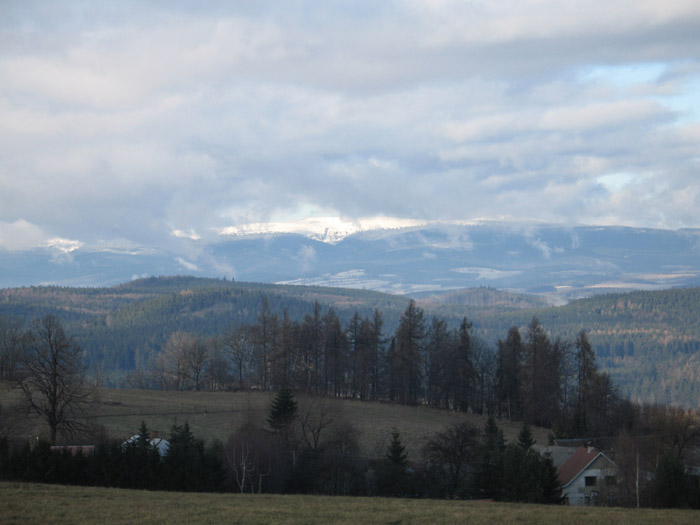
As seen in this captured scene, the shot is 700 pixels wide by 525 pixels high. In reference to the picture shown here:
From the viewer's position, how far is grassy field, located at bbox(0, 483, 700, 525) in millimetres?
21047

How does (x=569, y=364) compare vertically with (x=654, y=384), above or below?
above

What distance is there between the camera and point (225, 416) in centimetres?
6391

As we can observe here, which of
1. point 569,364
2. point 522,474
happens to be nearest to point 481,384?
point 569,364

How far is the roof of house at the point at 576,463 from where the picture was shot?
1790 inches

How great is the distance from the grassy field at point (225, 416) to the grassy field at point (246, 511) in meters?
20.6

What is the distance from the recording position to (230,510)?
23.0 meters

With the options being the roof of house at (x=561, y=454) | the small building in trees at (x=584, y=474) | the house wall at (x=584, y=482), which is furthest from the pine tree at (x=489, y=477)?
the roof of house at (x=561, y=454)

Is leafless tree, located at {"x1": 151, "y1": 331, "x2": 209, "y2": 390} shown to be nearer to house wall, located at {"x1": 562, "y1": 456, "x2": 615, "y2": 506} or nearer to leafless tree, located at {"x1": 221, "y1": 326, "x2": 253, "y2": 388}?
leafless tree, located at {"x1": 221, "y1": 326, "x2": 253, "y2": 388}

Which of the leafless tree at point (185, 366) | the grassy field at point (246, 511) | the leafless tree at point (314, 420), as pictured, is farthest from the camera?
the leafless tree at point (185, 366)

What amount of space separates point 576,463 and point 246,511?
99.4 ft

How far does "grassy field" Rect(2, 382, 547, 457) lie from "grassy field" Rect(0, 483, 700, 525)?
20.6 meters

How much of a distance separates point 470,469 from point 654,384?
156 m

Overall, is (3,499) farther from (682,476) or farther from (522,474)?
(682,476)

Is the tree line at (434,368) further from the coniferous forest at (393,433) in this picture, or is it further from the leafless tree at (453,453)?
the leafless tree at (453,453)
